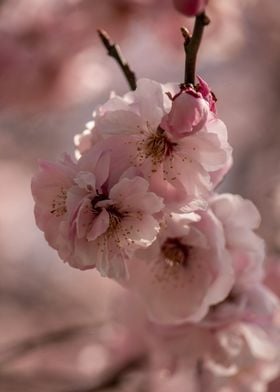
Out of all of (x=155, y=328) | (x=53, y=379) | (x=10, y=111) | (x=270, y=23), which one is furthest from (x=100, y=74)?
(x=155, y=328)

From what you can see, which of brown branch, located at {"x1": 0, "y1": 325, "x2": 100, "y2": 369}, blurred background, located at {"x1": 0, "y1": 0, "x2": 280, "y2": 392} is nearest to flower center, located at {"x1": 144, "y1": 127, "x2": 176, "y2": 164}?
blurred background, located at {"x1": 0, "y1": 0, "x2": 280, "y2": 392}

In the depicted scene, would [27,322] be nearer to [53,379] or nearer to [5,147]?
[5,147]

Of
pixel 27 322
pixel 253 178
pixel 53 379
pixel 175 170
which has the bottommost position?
pixel 27 322

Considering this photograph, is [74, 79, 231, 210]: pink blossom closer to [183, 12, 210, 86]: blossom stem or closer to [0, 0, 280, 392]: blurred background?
[183, 12, 210, 86]: blossom stem

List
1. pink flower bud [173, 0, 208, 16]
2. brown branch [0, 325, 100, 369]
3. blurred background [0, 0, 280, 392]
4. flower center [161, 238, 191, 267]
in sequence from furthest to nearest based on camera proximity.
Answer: blurred background [0, 0, 280, 392], brown branch [0, 325, 100, 369], flower center [161, 238, 191, 267], pink flower bud [173, 0, 208, 16]

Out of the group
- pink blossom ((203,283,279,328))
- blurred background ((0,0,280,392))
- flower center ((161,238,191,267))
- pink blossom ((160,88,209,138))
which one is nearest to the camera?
pink blossom ((160,88,209,138))

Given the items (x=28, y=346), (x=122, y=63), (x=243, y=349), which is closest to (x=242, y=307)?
(x=243, y=349)
